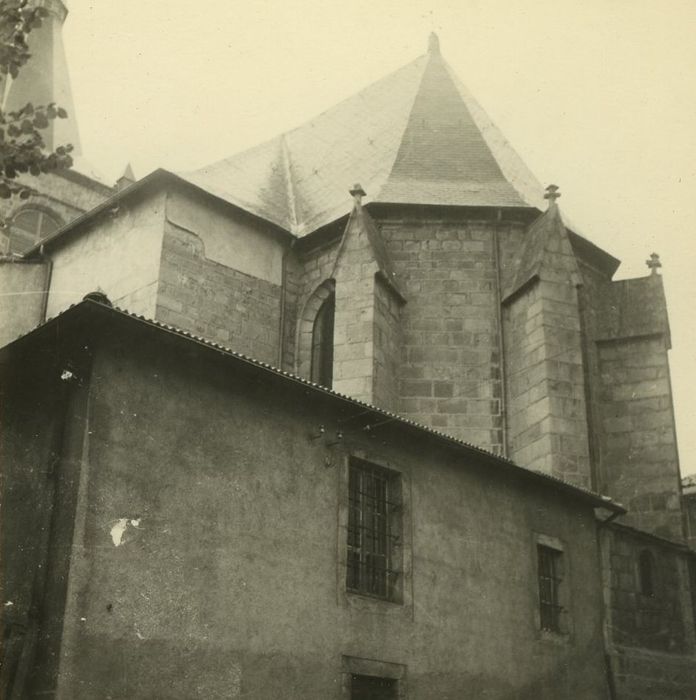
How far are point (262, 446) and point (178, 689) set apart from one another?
2.39 meters

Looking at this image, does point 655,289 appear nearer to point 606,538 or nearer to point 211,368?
point 606,538

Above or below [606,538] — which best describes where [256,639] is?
below

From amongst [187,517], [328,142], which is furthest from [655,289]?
[187,517]

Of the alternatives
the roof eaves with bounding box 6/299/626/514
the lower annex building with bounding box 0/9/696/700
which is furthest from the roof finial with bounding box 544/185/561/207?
the roof eaves with bounding box 6/299/626/514

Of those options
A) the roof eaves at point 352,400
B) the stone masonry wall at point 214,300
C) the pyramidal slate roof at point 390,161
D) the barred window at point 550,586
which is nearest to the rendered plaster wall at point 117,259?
the stone masonry wall at point 214,300

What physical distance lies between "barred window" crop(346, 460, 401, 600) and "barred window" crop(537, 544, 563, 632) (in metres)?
2.57

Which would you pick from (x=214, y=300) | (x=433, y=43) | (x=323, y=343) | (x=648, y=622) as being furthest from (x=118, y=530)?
(x=433, y=43)

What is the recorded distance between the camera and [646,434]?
1616cm

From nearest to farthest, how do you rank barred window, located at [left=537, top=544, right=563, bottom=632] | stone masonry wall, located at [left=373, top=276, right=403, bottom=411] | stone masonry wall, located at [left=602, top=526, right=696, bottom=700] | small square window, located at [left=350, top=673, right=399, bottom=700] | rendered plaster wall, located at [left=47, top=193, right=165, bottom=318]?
small square window, located at [left=350, top=673, right=399, bottom=700], barred window, located at [left=537, top=544, right=563, bottom=632], stone masonry wall, located at [left=602, top=526, right=696, bottom=700], stone masonry wall, located at [left=373, top=276, right=403, bottom=411], rendered plaster wall, located at [left=47, top=193, right=165, bottom=318]

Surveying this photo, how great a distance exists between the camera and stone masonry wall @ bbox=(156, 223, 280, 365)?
49.9ft

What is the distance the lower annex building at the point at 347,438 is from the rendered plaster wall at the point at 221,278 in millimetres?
50

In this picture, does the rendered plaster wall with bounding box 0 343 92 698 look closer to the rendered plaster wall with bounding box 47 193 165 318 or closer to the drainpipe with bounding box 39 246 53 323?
the rendered plaster wall with bounding box 47 193 165 318

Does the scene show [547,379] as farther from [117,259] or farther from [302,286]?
[117,259]

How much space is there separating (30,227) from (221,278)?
13.4 m
